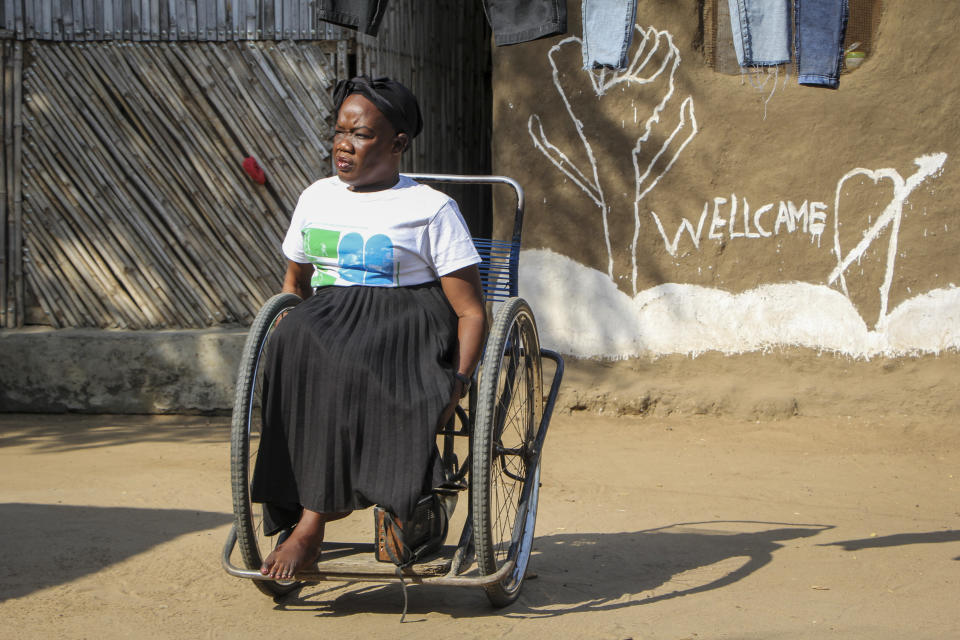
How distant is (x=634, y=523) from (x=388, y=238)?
184cm

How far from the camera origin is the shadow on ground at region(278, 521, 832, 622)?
3.30 meters

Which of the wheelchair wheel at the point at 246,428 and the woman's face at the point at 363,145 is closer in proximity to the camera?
the wheelchair wheel at the point at 246,428

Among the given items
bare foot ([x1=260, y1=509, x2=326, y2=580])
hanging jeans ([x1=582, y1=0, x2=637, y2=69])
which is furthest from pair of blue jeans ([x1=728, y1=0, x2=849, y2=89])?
bare foot ([x1=260, y1=509, x2=326, y2=580])

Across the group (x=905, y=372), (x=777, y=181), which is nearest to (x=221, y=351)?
(x=777, y=181)

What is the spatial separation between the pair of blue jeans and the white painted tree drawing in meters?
1.74

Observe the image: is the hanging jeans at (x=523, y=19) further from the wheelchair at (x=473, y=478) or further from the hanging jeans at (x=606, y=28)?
the wheelchair at (x=473, y=478)

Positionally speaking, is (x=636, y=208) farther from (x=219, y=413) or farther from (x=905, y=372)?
(x=219, y=413)

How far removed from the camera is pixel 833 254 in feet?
19.5

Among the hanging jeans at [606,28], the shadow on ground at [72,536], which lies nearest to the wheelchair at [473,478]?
the shadow on ground at [72,536]

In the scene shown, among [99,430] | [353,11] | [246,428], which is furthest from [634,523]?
[99,430]

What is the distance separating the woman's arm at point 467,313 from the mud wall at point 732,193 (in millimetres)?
3128

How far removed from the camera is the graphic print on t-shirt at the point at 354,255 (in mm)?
3137

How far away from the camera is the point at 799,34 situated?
13.8ft

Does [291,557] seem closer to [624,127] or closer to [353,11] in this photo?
[353,11]
